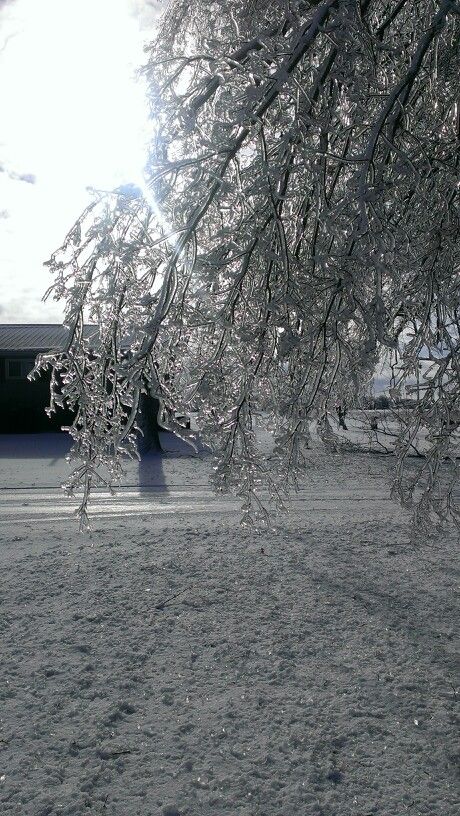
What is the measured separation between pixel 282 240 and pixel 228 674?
8.59 feet

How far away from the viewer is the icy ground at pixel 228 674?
2.81 m

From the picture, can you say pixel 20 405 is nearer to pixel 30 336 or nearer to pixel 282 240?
pixel 30 336

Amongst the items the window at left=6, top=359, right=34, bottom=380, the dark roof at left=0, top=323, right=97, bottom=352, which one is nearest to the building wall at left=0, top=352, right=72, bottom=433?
the window at left=6, top=359, right=34, bottom=380

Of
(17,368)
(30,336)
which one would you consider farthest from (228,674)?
(30,336)

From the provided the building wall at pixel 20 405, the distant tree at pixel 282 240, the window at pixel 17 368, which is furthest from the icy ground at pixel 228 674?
the window at pixel 17 368

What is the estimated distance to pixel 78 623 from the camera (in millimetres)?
4605

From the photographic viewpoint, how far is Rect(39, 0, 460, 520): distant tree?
2.75 metres

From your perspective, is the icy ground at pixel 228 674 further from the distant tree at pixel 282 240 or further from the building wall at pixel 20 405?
the building wall at pixel 20 405

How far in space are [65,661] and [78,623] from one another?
610 millimetres

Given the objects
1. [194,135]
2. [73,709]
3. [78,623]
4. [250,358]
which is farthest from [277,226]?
[78,623]

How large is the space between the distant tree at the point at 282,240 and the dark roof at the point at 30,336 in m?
18.2

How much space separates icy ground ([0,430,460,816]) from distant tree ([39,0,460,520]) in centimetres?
112

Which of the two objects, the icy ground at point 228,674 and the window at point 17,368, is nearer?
the icy ground at point 228,674

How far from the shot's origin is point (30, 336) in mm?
24188
